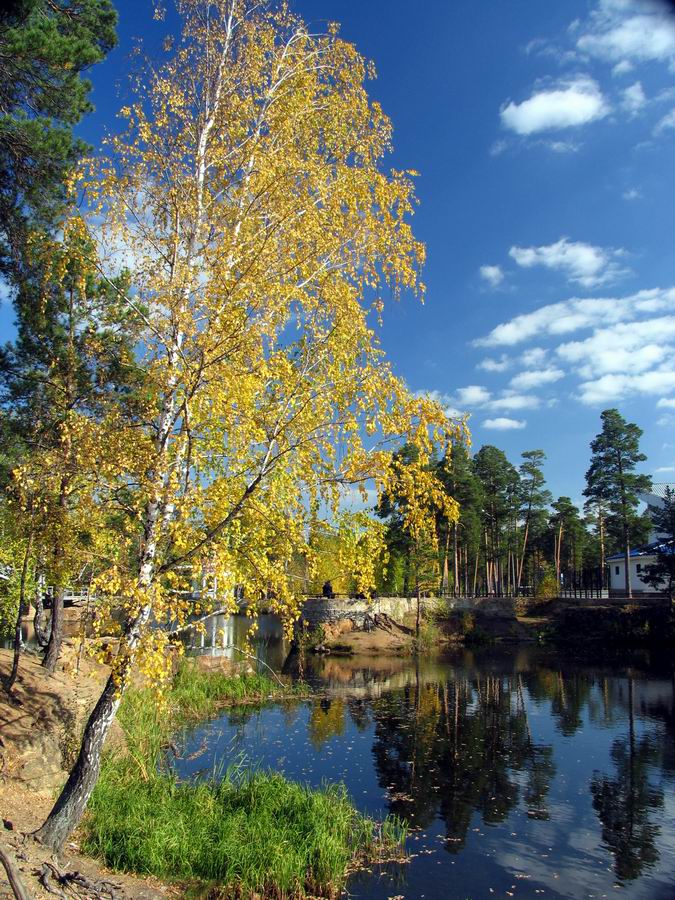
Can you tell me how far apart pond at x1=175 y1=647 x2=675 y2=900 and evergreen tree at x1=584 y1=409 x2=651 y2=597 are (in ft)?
86.4

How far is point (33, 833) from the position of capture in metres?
7.77

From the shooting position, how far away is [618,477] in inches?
2108

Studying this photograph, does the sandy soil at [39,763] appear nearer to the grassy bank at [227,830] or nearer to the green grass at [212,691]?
the grassy bank at [227,830]

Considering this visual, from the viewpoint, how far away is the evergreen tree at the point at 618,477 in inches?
2093

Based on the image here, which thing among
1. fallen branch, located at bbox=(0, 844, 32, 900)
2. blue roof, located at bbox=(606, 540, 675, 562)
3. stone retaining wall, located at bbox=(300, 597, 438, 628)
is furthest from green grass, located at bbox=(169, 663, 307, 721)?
blue roof, located at bbox=(606, 540, 675, 562)

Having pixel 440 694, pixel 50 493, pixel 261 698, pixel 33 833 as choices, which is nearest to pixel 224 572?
pixel 50 493

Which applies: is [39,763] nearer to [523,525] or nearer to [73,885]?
[73,885]

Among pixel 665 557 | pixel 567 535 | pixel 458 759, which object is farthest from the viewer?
pixel 567 535

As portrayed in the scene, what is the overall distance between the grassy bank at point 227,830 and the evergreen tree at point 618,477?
47821 mm

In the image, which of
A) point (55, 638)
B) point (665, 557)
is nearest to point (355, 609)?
point (665, 557)

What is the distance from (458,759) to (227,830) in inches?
356

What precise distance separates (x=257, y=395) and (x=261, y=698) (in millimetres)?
19277

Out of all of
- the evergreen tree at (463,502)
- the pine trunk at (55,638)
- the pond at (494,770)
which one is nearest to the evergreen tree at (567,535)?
the evergreen tree at (463,502)

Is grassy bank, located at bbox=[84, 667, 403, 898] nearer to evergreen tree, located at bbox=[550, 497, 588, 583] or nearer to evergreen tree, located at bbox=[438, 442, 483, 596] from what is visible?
evergreen tree, located at bbox=[438, 442, 483, 596]
